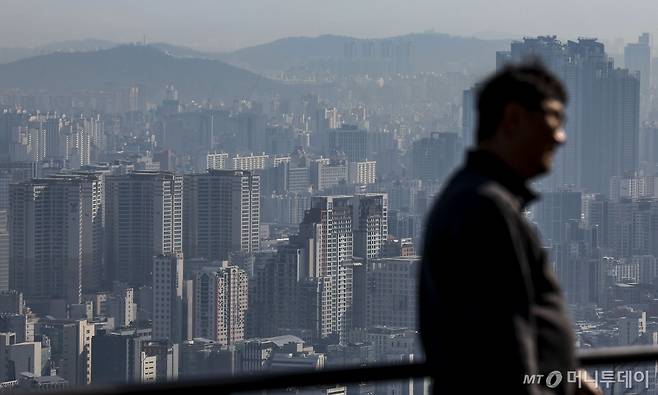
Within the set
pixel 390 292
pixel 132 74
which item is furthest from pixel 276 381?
pixel 132 74

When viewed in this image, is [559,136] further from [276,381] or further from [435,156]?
[435,156]

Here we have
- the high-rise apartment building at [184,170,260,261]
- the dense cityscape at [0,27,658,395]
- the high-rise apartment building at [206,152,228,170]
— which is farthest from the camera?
the high-rise apartment building at [206,152,228,170]

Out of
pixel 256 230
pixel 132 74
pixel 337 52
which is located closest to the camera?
pixel 256 230

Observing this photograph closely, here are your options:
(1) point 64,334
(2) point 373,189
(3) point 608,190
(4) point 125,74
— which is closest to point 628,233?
(3) point 608,190

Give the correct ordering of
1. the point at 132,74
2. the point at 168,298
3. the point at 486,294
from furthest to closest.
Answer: the point at 132,74, the point at 168,298, the point at 486,294

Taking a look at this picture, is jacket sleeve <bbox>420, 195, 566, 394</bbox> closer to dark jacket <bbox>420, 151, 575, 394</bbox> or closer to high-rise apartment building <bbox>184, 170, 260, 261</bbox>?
dark jacket <bbox>420, 151, 575, 394</bbox>

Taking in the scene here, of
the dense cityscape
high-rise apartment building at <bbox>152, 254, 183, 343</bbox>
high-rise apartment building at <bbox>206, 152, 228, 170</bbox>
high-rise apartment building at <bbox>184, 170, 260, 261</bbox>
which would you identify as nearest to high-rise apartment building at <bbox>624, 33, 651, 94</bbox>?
the dense cityscape

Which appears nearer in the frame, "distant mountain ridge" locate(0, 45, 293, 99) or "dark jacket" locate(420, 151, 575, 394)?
"dark jacket" locate(420, 151, 575, 394)

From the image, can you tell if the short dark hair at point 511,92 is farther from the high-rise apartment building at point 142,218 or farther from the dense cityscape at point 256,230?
the high-rise apartment building at point 142,218
